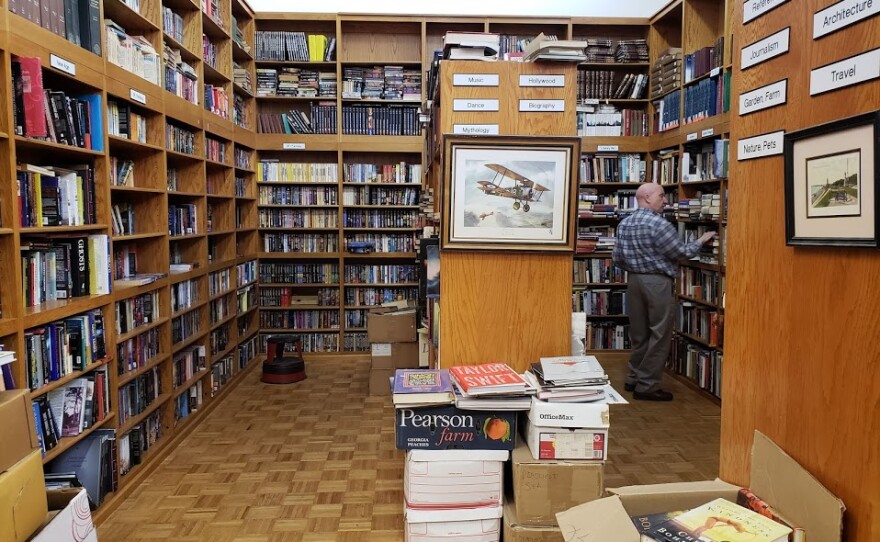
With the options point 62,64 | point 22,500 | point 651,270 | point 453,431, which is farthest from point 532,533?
point 651,270

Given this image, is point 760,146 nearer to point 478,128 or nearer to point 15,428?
point 478,128

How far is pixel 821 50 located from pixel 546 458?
5.02 ft

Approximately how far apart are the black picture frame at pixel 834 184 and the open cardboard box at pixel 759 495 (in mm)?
430

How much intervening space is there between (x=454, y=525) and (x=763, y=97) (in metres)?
1.73

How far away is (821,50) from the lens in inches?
45.8

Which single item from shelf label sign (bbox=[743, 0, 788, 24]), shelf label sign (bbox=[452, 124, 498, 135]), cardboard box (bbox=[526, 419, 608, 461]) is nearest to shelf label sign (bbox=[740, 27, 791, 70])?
shelf label sign (bbox=[743, 0, 788, 24])

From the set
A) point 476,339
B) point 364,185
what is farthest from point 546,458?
point 364,185

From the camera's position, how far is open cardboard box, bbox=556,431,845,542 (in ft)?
3.56

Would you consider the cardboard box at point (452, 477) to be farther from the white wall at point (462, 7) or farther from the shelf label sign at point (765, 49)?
the white wall at point (462, 7)

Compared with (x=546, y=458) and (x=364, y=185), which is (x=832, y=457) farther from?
(x=364, y=185)

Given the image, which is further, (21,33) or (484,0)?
(484,0)

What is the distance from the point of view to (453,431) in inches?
89.0

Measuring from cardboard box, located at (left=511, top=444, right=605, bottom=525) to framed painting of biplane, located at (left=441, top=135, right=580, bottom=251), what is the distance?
2.74ft

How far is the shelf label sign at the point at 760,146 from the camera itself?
4.27 feet
